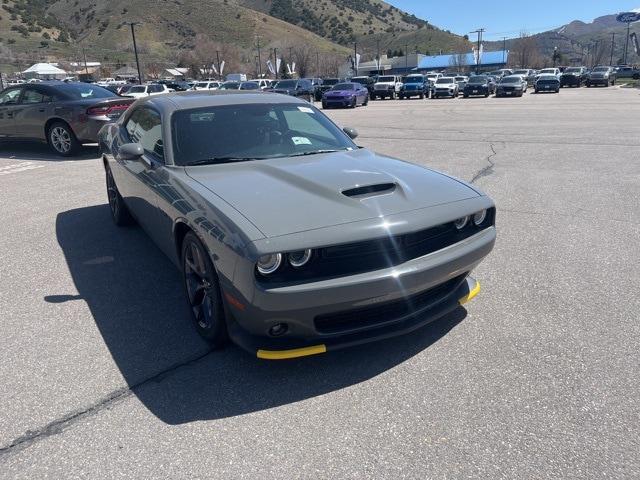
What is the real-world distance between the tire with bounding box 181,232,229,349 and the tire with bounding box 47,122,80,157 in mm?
8884

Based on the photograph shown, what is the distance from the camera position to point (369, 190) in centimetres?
331

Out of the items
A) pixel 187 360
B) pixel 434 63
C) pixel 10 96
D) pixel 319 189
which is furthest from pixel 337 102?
pixel 434 63

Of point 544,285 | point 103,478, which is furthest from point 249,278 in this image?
point 544,285

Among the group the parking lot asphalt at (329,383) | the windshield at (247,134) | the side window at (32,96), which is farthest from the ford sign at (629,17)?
the windshield at (247,134)

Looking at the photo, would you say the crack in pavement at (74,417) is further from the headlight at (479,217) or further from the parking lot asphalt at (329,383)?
the headlight at (479,217)

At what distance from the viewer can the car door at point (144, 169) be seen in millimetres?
4160

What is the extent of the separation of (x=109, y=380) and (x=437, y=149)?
9.76 metres

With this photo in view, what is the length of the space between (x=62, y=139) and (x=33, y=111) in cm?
88

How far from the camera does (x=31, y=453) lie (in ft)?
8.21

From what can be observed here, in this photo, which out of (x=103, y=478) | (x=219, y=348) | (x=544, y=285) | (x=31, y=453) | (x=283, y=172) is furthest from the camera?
(x=544, y=285)

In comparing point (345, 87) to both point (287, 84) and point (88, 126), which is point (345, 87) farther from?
point (88, 126)

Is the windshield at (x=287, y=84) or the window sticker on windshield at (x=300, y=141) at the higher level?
the windshield at (x=287, y=84)

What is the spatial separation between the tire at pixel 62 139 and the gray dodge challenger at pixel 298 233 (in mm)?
7767

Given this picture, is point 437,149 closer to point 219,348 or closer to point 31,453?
point 219,348
